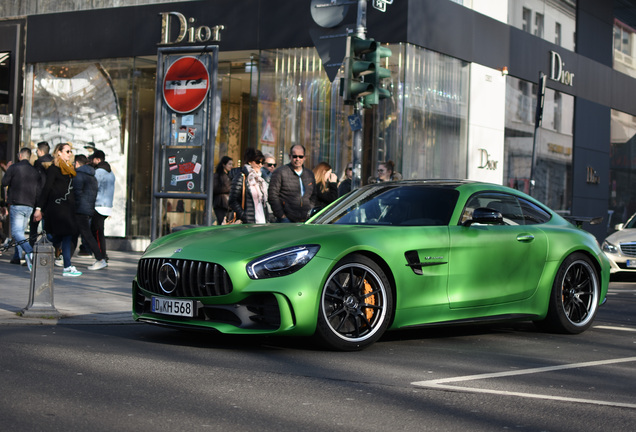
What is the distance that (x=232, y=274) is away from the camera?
7004 millimetres

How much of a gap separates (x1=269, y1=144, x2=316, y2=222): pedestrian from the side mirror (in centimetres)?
459

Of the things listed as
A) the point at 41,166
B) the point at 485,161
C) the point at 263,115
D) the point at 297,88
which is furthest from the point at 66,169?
the point at 485,161

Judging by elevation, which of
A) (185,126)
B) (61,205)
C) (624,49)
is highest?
(624,49)

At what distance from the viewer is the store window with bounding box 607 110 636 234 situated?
2864 centimetres

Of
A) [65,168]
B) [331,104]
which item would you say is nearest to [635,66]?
[331,104]

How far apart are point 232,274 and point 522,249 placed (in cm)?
276

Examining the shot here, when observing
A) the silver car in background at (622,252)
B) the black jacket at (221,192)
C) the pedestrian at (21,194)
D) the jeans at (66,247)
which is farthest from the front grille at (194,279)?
the silver car in background at (622,252)

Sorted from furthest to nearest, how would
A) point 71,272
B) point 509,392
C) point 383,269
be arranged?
point 71,272
point 383,269
point 509,392

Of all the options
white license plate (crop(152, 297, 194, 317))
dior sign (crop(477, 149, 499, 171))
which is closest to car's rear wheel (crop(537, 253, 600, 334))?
white license plate (crop(152, 297, 194, 317))

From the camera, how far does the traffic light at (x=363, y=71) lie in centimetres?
1193

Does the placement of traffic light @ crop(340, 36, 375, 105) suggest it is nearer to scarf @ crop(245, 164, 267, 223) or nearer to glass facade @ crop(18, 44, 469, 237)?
scarf @ crop(245, 164, 267, 223)

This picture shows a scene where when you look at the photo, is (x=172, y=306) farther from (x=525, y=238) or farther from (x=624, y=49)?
(x=624, y=49)

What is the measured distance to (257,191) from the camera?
12.5m

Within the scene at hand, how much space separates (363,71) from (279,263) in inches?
213
